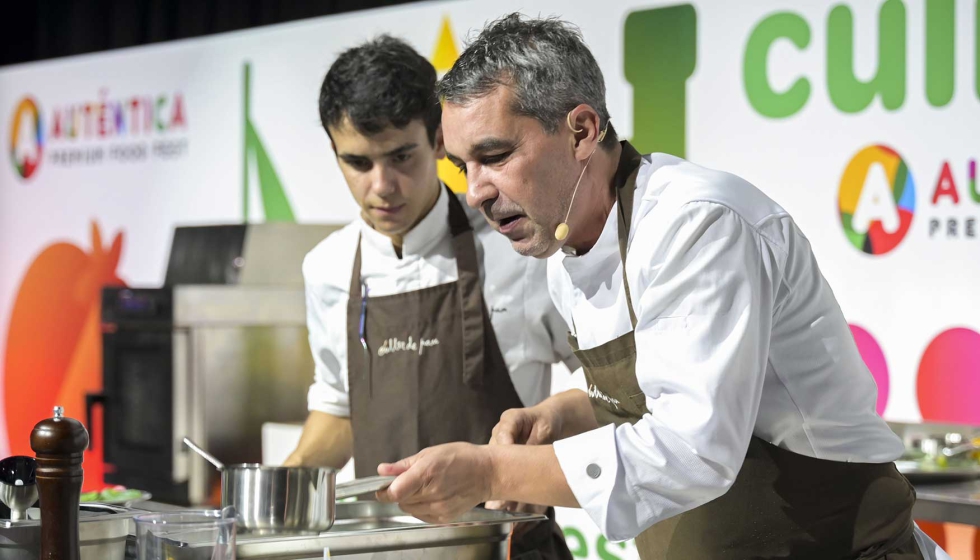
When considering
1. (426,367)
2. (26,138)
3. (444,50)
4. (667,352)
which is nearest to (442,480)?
(667,352)

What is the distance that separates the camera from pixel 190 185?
15.8 feet

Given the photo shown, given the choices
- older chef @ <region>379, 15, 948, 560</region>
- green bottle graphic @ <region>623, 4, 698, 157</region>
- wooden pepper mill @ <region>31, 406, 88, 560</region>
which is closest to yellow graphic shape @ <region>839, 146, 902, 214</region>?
green bottle graphic @ <region>623, 4, 698, 157</region>

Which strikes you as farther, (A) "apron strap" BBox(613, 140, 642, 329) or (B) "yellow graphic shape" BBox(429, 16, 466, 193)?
(B) "yellow graphic shape" BBox(429, 16, 466, 193)

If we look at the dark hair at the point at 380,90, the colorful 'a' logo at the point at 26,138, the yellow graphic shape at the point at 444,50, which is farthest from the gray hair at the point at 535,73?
the colorful 'a' logo at the point at 26,138


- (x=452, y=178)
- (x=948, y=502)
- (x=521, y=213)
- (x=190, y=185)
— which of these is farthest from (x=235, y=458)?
(x=521, y=213)

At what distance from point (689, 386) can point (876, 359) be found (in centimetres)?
204

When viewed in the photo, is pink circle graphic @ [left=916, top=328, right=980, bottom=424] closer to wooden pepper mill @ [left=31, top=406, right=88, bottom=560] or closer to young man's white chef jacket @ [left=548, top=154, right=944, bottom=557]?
young man's white chef jacket @ [left=548, top=154, right=944, bottom=557]

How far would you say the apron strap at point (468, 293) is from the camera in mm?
2002

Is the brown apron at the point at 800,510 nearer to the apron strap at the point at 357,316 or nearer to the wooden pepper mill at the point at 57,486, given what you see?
the wooden pepper mill at the point at 57,486

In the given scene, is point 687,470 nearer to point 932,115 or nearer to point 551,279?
point 551,279

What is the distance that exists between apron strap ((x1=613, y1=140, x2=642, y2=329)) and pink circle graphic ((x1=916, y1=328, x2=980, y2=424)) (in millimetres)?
1802

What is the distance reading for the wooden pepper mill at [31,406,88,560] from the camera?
1.18 meters

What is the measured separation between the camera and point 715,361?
1.23m

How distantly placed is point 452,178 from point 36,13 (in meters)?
2.81
